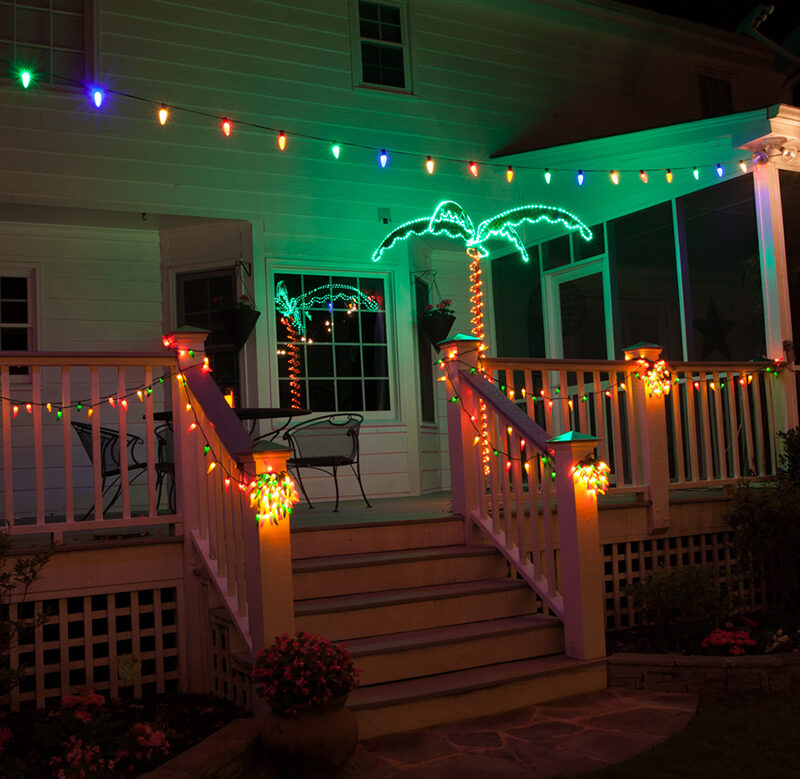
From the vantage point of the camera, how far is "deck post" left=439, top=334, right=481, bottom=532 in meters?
5.18

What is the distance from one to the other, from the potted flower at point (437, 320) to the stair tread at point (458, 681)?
462 cm

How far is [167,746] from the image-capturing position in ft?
11.2

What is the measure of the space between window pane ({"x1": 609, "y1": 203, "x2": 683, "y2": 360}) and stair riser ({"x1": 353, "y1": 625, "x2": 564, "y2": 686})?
4.25m

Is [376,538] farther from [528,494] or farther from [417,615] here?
[528,494]

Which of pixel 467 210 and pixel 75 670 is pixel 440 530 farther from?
pixel 467 210

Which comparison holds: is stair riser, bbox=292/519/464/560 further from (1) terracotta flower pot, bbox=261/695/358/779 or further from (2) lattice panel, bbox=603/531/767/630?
(1) terracotta flower pot, bbox=261/695/358/779

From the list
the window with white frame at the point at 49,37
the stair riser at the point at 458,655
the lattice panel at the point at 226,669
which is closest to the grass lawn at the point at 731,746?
the stair riser at the point at 458,655

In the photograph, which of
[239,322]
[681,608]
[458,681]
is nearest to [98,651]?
[458,681]

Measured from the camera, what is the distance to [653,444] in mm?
5578

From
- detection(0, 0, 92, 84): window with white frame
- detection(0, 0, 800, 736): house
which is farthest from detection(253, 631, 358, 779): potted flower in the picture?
detection(0, 0, 92, 84): window with white frame

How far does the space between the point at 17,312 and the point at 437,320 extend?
3828 millimetres

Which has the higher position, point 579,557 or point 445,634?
point 579,557

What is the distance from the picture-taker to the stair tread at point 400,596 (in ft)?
13.8

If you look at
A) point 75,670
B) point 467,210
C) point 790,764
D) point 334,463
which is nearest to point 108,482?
point 334,463
